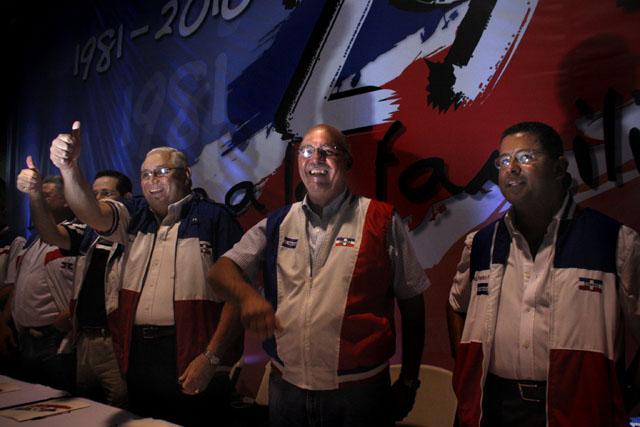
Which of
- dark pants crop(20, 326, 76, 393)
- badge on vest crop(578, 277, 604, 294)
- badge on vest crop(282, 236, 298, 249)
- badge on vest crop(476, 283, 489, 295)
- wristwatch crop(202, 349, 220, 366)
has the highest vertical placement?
badge on vest crop(282, 236, 298, 249)

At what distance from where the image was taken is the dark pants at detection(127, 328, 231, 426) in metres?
2.09

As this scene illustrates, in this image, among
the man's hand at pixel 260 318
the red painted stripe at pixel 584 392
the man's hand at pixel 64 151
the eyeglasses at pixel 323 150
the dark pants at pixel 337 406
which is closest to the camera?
the red painted stripe at pixel 584 392

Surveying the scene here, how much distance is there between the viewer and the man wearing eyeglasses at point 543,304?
131 centimetres

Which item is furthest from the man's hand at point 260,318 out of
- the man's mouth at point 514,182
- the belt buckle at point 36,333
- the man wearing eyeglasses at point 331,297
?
the belt buckle at point 36,333

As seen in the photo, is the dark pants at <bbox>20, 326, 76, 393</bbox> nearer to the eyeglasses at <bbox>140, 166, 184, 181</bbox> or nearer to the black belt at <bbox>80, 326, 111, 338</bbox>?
the black belt at <bbox>80, 326, 111, 338</bbox>

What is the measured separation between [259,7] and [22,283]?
220 cm

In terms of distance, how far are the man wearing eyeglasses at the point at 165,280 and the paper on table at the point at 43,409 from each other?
308 millimetres

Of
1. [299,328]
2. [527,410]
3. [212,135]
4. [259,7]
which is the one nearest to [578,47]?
[527,410]

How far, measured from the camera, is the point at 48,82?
4.23 m

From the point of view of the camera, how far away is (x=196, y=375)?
6.00ft

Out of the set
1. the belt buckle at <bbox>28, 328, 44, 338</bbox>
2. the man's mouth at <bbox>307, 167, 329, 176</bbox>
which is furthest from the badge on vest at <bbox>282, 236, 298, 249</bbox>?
the belt buckle at <bbox>28, 328, 44, 338</bbox>

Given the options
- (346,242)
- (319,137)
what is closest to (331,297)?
(346,242)

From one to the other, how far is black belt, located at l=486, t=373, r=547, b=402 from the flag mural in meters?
0.61

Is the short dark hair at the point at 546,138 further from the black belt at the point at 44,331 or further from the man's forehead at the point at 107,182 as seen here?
the black belt at the point at 44,331
